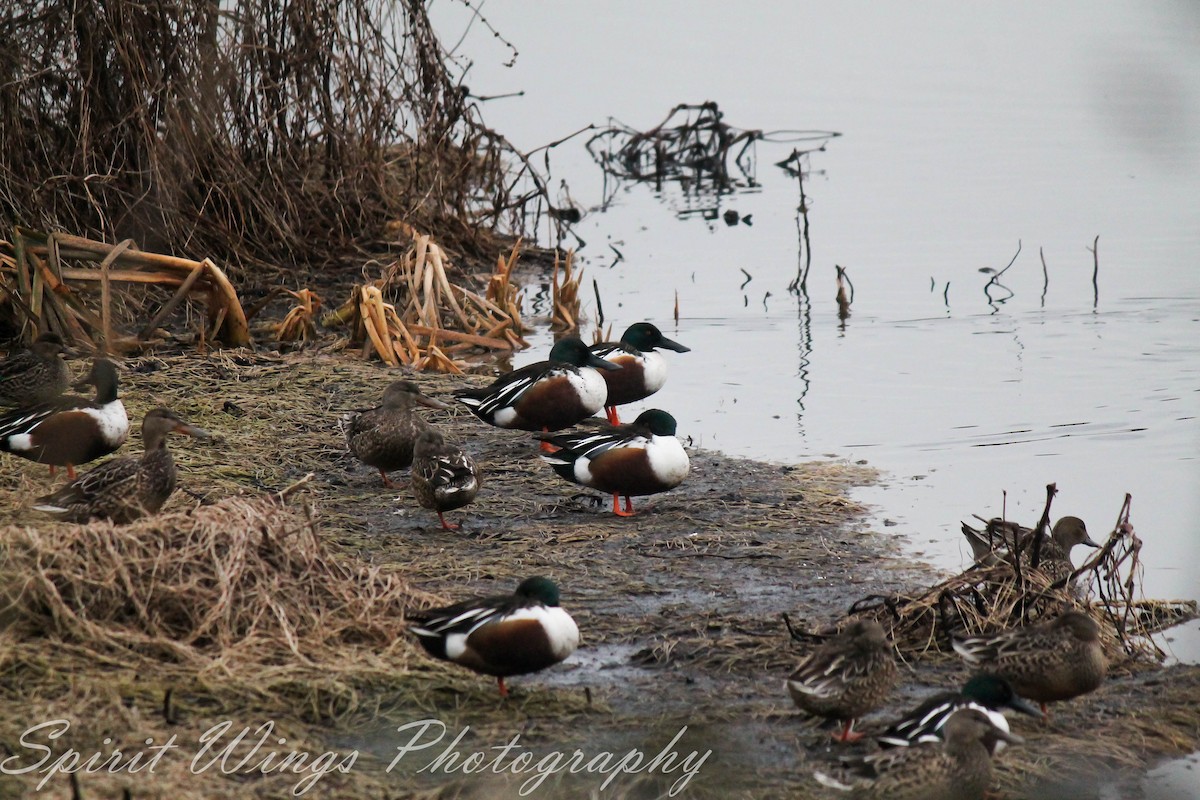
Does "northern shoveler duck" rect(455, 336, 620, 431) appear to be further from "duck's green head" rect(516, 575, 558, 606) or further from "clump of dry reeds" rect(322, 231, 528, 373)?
"duck's green head" rect(516, 575, 558, 606)

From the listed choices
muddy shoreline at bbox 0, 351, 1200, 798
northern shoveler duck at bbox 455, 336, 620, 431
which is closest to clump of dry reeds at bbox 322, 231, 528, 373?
muddy shoreline at bbox 0, 351, 1200, 798

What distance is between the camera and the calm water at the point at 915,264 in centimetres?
688

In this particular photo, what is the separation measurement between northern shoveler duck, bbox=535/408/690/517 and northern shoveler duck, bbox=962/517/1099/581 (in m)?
1.37

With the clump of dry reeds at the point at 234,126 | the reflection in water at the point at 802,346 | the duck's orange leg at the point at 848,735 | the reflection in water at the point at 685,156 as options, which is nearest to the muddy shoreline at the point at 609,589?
the duck's orange leg at the point at 848,735

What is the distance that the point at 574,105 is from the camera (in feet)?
62.0

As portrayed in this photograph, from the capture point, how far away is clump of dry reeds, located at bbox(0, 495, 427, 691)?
4.07m

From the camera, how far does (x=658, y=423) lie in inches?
252

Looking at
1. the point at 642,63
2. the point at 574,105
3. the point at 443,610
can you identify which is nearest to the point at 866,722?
the point at 443,610

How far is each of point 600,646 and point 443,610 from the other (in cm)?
77

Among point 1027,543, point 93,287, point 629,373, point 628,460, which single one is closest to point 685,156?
point 629,373

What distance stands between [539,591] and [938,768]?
1.31 meters

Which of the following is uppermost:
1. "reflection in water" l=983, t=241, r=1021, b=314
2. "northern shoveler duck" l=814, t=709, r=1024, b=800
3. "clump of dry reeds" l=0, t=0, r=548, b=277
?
"clump of dry reeds" l=0, t=0, r=548, b=277

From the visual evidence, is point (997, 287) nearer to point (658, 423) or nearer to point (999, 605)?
point (658, 423)

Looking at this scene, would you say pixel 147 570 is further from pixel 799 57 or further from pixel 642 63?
pixel 799 57
